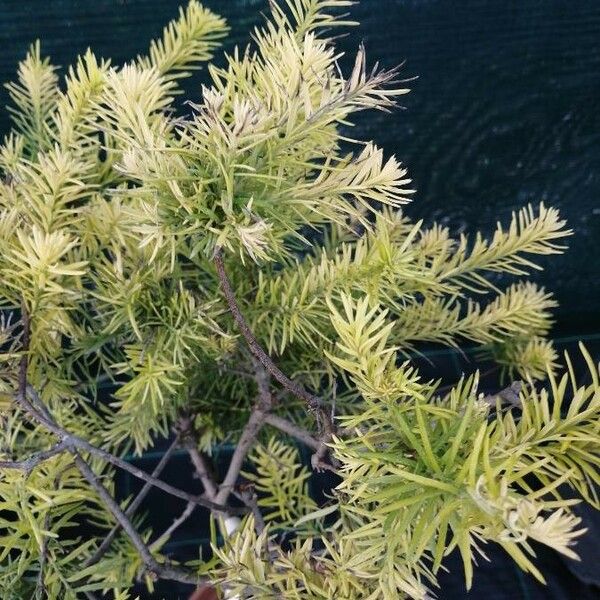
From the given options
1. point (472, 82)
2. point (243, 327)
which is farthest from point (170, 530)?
point (472, 82)

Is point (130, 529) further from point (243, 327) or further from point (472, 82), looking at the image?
point (472, 82)

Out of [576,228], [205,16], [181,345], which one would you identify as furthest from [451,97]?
[181,345]

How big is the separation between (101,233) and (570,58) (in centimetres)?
60

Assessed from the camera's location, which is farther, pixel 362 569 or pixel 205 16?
pixel 205 16

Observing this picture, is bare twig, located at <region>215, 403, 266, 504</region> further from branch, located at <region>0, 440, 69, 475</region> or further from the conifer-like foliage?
branch, located at <region>0, 440, 69, 475</region>

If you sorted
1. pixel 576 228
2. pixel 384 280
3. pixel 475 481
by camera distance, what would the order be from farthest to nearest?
1. pixel 576 228
2. pixel 384 280
3. pixel 475 481

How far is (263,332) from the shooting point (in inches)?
13.9

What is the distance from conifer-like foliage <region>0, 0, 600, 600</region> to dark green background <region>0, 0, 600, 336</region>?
12.4 inches

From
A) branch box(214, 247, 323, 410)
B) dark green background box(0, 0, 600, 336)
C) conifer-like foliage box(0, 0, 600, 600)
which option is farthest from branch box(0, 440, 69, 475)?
dark green background box(0, 0, 600, 336)

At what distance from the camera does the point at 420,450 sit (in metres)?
0.21

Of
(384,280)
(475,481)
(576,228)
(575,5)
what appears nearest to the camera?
(475,481)

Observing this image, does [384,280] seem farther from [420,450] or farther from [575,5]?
[575,5]

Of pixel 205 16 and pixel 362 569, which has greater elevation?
pixel 205 16

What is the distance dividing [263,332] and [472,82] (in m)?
0.51
